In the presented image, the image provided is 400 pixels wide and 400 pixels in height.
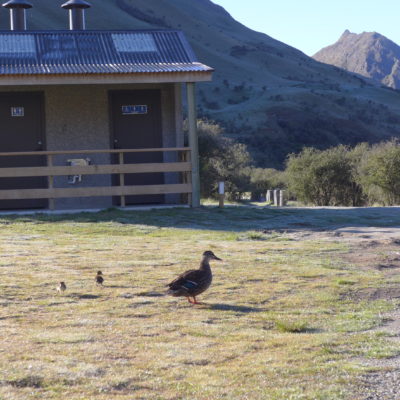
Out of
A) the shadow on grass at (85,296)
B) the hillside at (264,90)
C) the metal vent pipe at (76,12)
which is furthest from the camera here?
the hillside at (264,90)

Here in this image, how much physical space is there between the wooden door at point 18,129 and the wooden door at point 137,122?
1.63 meters

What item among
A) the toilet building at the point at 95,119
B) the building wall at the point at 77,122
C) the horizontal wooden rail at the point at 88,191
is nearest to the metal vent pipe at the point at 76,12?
the toilet building at the point at 95,119

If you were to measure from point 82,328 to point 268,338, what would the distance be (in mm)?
1516

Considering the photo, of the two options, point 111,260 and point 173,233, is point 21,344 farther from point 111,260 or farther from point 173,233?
point 173,233

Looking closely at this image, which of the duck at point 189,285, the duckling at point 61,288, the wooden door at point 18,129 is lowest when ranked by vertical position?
the duckling at point 61,288

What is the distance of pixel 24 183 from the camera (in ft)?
55.7

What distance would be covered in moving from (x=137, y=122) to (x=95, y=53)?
1.77m

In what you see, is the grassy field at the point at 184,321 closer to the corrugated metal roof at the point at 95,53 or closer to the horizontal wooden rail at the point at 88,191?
the horizontal wooden rail at the point at 88,191

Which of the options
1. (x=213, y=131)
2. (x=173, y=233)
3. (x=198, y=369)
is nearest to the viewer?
(x=198, y=369)

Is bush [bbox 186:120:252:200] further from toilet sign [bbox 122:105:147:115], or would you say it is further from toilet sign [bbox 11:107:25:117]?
toilet sign [bbox 11:107:25:117]

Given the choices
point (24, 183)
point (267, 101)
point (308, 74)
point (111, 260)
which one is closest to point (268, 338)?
point (111, 260)

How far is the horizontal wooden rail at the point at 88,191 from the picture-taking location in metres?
15.5

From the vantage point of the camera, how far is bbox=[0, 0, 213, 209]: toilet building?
1622 cm

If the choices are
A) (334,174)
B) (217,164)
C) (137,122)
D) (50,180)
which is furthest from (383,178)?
(50,180)
